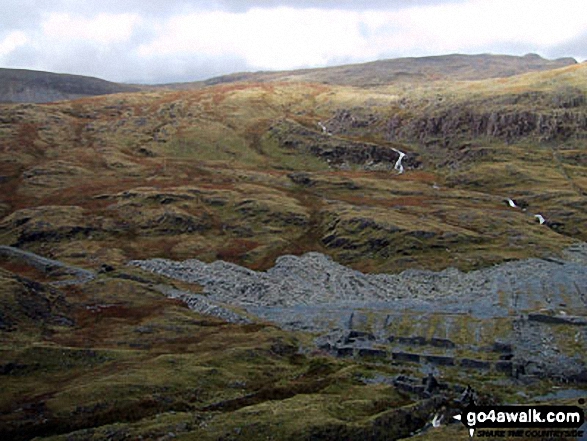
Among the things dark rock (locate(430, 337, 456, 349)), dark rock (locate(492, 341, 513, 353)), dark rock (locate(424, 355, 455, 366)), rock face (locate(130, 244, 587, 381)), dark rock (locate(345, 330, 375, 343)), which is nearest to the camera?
dark rock (locate(424, 355, 455, 366))

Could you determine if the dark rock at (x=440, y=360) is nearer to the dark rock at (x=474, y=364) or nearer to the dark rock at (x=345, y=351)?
the dark rock at (x=474, y=364)

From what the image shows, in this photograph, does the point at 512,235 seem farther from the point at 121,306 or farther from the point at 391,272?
the point at 121,306

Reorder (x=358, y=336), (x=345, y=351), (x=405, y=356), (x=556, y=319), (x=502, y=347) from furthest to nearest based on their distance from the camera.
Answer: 1. (x=358, y=336)
2. (x=556, y=319)
3. (x=345, y=351)
4. (x=405, y=356)
5. (x=502, y=347)

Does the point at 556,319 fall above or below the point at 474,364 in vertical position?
above

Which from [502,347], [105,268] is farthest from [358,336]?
[105,268]

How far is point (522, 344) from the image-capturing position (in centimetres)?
8188

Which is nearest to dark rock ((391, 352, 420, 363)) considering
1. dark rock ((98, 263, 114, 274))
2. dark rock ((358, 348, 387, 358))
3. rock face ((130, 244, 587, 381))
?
rock face ((130, 244, 587, 381))

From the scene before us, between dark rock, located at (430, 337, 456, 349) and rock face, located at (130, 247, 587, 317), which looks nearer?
dark rock, located at (430, 337, 456, 349)

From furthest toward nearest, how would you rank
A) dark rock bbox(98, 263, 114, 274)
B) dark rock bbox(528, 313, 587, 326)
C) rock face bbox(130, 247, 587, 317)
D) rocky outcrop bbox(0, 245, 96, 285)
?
dark rock bbox(98, 263, 114, 274) → rocky outcrop bbox(0, 245, 96, 285) → rock face bbox(130, 247, 587, 317) → dark rock bbox(528, 313, 587, 326)

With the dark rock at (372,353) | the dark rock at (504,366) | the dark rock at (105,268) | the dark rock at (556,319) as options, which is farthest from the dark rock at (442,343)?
the dark rock at (105,268)

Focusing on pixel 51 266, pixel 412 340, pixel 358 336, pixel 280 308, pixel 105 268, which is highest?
pixel 51 266

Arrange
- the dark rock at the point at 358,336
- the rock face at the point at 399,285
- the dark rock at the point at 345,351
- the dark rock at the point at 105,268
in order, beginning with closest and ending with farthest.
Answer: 1. the dark rock at the point at 345,351
2. the dark rock at the point at 358,336
3. the rock face at the point at 399,285
4. the dark rock at the point at 105,268

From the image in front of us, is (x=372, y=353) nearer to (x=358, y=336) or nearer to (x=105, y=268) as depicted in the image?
(x=358, y=336)

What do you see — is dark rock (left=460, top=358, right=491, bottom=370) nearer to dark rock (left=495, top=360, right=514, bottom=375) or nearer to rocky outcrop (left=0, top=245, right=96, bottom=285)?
dark rock (left=495, top=360, right=514, bottom=375)
